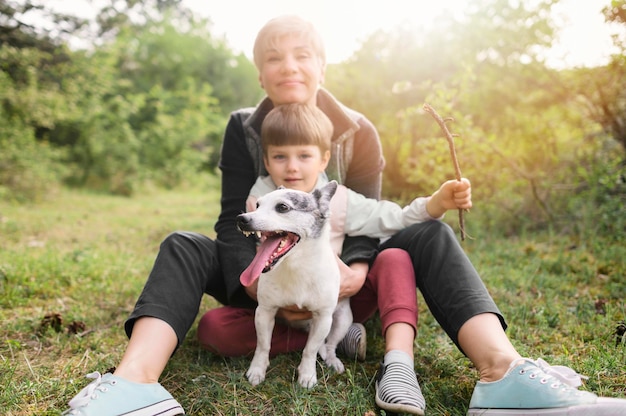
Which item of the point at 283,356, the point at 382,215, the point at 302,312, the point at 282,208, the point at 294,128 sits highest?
the point at 294,128

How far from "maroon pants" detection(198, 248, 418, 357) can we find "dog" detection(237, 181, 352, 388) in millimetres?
226

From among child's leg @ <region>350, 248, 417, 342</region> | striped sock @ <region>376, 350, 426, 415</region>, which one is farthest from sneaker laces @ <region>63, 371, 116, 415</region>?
child's leg @ <region>350, 248, 417, 342</region>

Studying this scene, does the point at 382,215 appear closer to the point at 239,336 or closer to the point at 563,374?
the point at 239,336

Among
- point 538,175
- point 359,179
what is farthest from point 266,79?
point 538,175

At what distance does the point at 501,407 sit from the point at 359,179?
1.42 m

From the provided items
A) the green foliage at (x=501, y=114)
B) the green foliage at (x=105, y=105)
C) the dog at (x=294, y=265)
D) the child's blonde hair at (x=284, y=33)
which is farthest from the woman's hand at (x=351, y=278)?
the green foliage at (x=105, y=105)

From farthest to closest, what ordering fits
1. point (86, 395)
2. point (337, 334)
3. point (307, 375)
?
point (337, 334), point (307, 375), point (86, 395)

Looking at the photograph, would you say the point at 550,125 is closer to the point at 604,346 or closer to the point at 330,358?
the point at 604,346

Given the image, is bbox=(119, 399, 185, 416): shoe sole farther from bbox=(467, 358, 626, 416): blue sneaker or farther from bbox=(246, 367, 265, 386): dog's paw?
bbox=(467, 358, 626, 416): blue sneaker

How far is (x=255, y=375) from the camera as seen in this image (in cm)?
192

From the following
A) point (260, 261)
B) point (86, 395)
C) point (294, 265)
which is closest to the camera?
point (86, 395)

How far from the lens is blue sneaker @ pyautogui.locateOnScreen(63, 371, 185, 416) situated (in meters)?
1.49

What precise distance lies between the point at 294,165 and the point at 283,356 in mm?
859

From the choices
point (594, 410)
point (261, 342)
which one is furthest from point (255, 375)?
point (594, 410)
